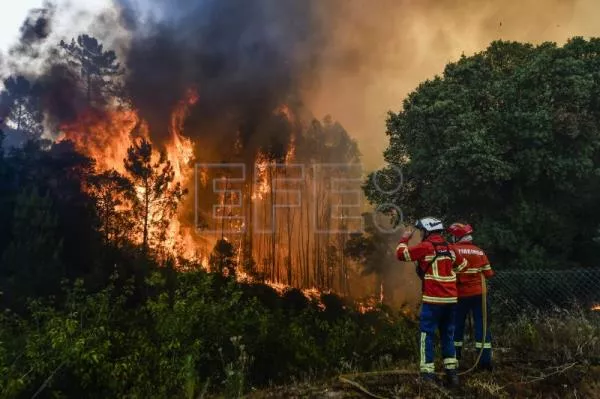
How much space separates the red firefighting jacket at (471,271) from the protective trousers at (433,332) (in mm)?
860

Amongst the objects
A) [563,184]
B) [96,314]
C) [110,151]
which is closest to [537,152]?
[563,184]

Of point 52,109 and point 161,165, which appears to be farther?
point 52,109

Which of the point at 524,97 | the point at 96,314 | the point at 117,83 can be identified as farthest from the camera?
the point at 117,83

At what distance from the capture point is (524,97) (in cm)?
1717

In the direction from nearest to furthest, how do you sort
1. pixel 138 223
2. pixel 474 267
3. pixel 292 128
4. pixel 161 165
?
1. pixel 474 267
2. pixel 138 223
3. pixel 161 165
4. pixel 292 128

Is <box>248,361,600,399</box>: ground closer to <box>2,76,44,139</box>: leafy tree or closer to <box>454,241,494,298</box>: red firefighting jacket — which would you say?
<box>454,241,494,298</box>: red firefighting jacket

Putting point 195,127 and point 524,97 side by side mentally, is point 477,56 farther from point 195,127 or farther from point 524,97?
point 195,127

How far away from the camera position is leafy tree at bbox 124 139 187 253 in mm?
44062

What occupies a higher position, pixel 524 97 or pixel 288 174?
pixel 288 174

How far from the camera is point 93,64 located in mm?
58125

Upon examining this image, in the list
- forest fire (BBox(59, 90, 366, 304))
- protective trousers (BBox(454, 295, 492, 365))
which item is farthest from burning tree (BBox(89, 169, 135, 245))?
protective trousers (BBox(454, 295, 492, 365))

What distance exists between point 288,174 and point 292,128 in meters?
6.49

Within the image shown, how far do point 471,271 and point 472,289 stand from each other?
0.31m

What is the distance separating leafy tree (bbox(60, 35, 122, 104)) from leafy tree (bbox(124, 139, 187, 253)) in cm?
1491
